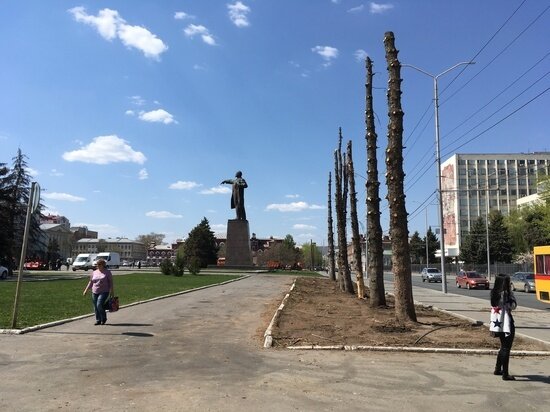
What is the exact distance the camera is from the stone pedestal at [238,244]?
2255 inches

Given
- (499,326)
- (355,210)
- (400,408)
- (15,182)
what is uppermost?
(15,182)

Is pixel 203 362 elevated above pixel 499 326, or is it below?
below

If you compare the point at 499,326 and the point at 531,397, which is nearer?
the point at 531,397

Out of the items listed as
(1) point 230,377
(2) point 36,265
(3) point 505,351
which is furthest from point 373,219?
(2) point 36,265

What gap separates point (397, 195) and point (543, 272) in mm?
11652

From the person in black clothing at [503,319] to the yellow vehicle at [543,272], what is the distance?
1563cm

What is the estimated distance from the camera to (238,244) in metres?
58.0

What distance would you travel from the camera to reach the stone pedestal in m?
57.3

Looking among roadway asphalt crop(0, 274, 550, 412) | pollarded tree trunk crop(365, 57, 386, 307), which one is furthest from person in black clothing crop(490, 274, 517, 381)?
pollarded tree trunk crop(365, 57, 386, 307)

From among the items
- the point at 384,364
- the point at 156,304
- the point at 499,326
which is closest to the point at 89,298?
the point at 156,304

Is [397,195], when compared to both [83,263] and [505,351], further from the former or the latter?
[83,263]

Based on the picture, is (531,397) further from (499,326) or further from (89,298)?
(89,298)

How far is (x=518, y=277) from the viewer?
40.5 m

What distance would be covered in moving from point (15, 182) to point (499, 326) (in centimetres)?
6585
